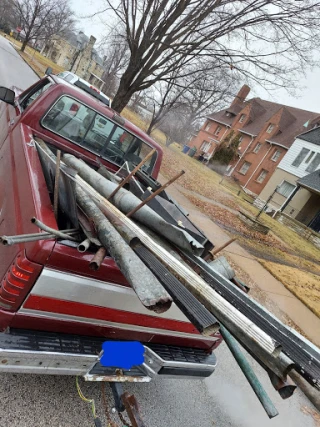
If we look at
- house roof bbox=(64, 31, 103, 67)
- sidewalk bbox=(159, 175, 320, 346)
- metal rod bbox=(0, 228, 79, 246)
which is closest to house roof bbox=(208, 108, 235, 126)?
house roof bbox=(64, 31, 103, 67)

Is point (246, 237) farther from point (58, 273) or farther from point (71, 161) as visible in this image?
point (58, 273)

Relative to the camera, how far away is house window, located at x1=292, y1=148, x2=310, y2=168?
26.4 meters

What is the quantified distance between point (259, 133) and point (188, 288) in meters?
39.0

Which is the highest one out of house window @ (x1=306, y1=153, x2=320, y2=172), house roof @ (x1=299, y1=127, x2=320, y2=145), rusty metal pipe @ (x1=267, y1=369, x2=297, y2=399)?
house roof @ (x1=299, y1=127, x2=320, y2=145)

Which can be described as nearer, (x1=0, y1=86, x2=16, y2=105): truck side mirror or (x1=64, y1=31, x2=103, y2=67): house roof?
(x1=0, y1=86, x2=16, y2=105): truck side mirror

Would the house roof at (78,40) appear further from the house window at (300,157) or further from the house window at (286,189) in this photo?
the house window at (286,189)

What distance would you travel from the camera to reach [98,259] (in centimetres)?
186

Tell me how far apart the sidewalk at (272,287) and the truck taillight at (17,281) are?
5889mm

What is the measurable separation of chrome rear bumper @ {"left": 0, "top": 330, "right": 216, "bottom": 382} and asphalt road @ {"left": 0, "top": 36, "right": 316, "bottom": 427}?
0.57 metres

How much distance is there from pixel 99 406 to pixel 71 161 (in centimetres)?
245

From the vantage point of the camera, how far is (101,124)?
4.12m

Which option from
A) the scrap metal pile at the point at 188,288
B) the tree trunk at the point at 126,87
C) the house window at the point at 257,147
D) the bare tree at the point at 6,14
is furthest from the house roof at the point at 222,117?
the scrap metal pile at the point at 188,288

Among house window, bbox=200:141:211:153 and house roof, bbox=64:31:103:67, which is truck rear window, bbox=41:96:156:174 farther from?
house roof, bbox=64:31:103:67

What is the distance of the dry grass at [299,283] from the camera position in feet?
26.3
